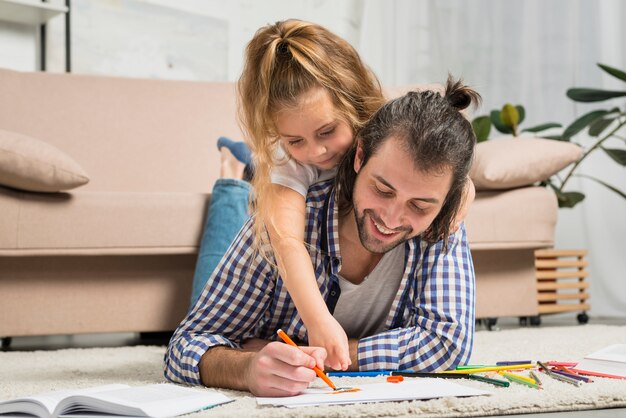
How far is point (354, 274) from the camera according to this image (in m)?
1.56

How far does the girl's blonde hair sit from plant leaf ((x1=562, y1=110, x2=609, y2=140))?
1970 mm

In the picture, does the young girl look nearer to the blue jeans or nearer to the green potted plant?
the blue jeans

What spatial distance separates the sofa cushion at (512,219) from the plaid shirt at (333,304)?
117cm

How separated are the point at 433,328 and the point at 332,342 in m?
0.27

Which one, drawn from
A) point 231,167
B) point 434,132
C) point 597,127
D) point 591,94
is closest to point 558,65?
point 591,94

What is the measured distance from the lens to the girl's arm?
1.28m

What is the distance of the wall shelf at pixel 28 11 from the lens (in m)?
3.62

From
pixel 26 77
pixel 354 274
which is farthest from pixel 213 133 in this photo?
pixel 354 274

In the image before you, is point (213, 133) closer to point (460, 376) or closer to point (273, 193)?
point (273, 193)

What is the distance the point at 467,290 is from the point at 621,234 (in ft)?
8.45

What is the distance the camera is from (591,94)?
3457 millimetres

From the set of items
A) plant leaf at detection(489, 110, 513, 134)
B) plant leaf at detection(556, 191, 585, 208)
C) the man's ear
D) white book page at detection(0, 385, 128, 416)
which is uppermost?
plant leaf at detection(489, 110, 513, 134)

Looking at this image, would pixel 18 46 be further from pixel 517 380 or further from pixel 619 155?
pixel 517 380

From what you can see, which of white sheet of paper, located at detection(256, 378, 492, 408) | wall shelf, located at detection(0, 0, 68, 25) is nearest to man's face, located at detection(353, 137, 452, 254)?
white sheet of paper, located at detection(256, 378, 492, 408)
